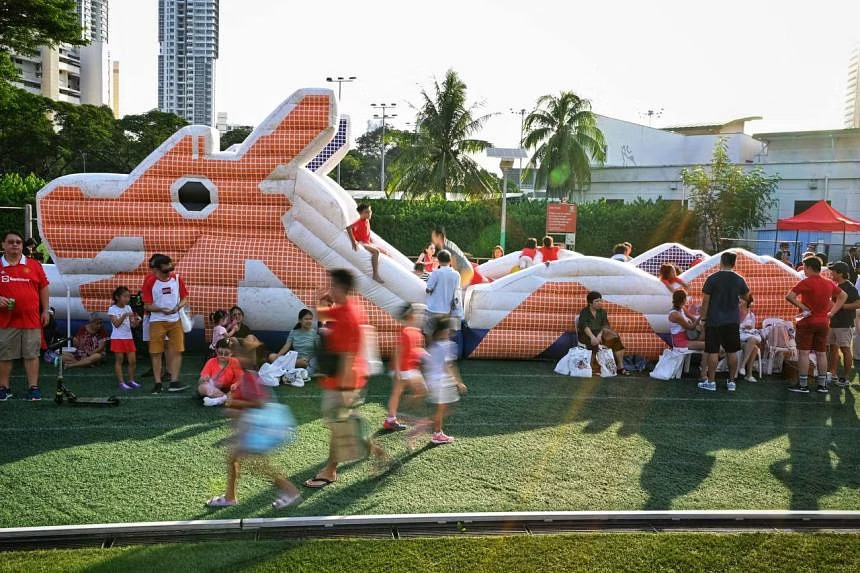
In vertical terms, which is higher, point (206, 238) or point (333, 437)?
point (206, 238)

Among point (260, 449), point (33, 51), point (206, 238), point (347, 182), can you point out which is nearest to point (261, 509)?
point (260, 449)

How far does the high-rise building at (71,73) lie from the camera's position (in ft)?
249

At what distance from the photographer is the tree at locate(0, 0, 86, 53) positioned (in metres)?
30.0

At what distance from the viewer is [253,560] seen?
469 centimetres

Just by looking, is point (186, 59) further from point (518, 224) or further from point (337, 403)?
point (337, 403)

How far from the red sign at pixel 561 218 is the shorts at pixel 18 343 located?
1429 centimetres

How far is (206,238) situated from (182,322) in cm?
219

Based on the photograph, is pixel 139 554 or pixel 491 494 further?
pixel 491 494

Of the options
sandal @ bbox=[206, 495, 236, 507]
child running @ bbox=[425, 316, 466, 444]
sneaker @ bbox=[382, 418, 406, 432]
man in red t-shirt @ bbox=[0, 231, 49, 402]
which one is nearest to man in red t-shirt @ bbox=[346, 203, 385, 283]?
sneaker @ bbox=[382, 418, 406, 432]

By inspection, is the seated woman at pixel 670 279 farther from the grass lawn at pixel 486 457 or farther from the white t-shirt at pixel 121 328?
the white t-shirt at pixel 121 328

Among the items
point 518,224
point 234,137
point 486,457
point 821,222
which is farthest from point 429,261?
point 234,137

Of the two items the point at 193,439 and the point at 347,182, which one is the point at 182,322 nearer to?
the point at 193,439

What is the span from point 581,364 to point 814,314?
289cm

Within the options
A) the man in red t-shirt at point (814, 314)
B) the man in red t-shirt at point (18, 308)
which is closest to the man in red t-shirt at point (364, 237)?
the man in red t-shirt at point (18, 308)
